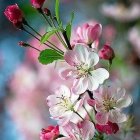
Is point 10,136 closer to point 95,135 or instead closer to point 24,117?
point 24,117

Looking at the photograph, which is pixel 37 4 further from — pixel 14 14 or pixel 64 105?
pixel 64 105

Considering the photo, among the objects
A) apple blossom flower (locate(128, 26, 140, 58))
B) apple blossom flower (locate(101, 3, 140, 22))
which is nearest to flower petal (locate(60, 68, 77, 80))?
apple blossom flower (locate(128, 26, 140, 58))

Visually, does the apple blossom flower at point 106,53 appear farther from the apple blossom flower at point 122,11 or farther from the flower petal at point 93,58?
the apple blossom flower at point 122,11

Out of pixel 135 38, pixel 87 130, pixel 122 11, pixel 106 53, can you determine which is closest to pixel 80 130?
pixel 87 130

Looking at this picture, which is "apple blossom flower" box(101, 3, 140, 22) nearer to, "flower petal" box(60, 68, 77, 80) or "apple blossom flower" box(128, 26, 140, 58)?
"apple blossom flower" box(128, 26, 140, 58)

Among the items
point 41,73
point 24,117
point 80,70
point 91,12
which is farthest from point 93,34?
point 91,12
